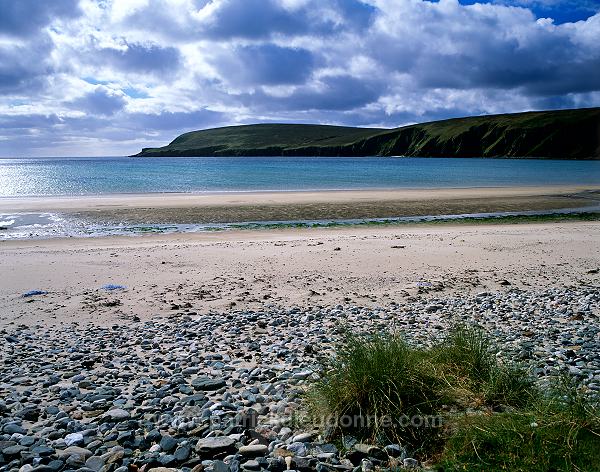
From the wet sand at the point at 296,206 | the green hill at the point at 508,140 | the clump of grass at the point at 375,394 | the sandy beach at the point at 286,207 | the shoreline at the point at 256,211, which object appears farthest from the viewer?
the green hill at the point at 508,140

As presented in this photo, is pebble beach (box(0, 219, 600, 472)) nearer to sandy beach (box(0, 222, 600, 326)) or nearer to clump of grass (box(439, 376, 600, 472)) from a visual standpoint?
sandy beach (box(0, 222, 600, 326))

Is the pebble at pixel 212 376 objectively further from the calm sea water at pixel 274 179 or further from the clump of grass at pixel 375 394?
the calm sea water at pixel 274 179

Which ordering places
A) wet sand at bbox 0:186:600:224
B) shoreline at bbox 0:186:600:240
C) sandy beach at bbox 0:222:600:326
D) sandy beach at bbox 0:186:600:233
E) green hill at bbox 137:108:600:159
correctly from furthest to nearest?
green hill at bbox 137:108:600:159, wet sand at bbox 0:186:600:224, sandy beach at bbox 0:186:600:233, shoreline at bbox 0:186:600:240, sandy beach at bbox 0:222:600:326

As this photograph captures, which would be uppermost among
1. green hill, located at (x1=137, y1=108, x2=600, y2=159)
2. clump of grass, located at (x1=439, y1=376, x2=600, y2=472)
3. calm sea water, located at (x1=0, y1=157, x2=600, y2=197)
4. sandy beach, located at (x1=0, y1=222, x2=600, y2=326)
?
green hill, located at (x1=137, y1=108, x2=600, y2=159)

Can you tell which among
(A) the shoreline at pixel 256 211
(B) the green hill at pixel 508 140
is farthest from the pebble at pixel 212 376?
(B) the green hill at pixel 508 140

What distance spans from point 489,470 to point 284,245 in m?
13.2

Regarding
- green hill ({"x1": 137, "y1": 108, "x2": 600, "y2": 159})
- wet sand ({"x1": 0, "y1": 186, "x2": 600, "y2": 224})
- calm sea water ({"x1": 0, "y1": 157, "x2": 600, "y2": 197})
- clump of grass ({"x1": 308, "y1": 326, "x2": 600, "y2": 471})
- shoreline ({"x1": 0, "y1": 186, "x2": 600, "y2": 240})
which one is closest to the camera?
clump of grass ({"x1": 308, "y1": 326, "x2": 600, "y2": 471})

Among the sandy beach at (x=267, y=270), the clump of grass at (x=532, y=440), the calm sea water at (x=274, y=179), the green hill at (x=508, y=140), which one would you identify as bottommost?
the sandy beach at (x=267, y=270)

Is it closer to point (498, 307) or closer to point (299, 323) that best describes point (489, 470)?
point (299, 323)

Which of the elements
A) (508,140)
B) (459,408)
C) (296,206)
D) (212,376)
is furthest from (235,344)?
(508,140)

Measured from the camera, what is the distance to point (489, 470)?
396 centimetres

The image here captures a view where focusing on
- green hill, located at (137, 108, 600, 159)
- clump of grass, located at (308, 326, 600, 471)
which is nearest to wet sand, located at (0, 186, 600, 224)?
clump of grass, located at (308, 326, 600, 471)

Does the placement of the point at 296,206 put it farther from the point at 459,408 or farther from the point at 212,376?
the point at 459,408

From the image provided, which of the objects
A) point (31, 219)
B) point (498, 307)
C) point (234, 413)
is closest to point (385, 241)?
point (498, 307)
